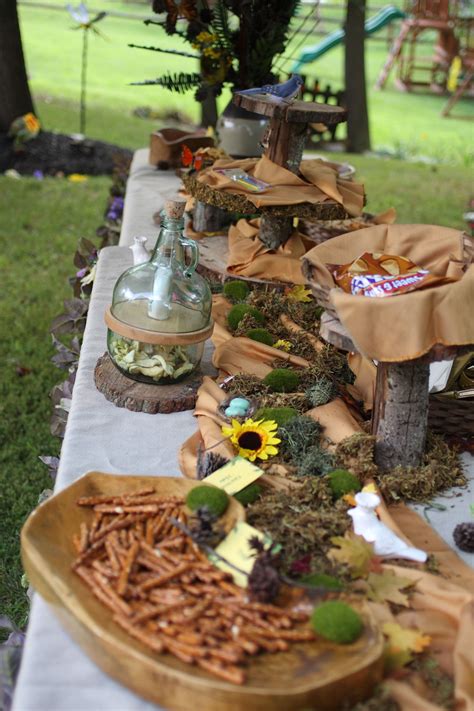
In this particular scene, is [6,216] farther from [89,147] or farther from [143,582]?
[143,582]

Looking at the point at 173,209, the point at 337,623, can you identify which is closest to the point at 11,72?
the point at 173,209

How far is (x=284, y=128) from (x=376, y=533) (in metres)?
1.71

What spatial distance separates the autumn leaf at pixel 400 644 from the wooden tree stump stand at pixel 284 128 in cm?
187

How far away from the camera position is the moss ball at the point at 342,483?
1.71 m

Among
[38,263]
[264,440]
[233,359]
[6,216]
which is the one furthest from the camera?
[6,216]

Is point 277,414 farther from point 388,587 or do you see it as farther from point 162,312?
point 388,587

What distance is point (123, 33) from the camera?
1738cm

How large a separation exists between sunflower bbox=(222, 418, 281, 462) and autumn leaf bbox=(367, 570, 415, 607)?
1.48 ft

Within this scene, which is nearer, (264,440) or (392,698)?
(392,698)

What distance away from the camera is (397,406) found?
1805 millimetres

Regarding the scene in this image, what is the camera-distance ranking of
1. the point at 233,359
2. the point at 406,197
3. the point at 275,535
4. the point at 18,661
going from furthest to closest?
1. the point at 406,197
2. the point at 233,359
3. the point at 275,535
4. the point at 18,661

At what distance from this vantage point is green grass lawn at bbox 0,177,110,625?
294cm

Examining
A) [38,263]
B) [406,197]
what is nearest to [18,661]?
[38,263]

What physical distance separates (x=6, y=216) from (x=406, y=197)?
10.3 feet
